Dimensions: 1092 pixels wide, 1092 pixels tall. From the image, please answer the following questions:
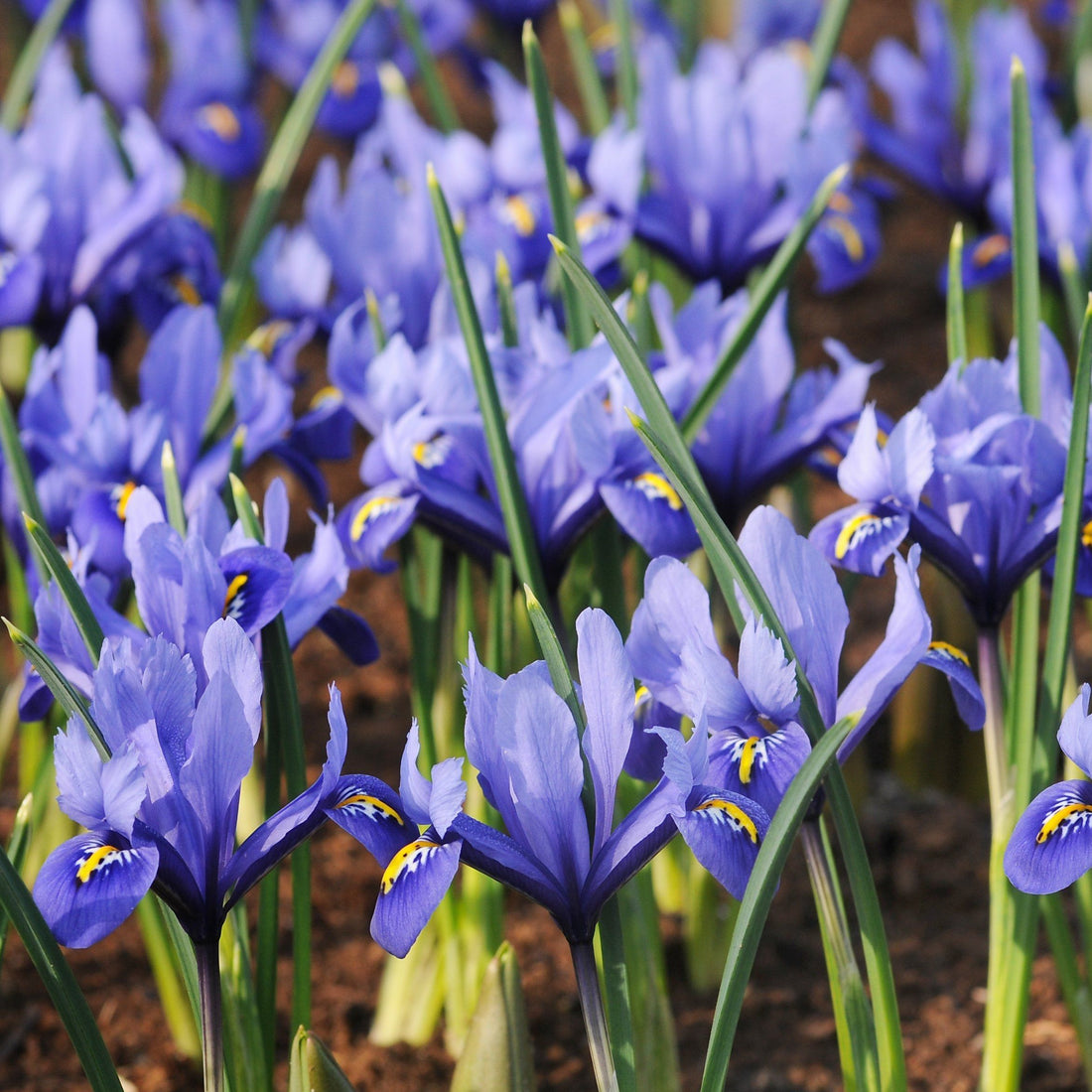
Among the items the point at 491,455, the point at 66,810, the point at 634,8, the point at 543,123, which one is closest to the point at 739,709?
the point at 491,455

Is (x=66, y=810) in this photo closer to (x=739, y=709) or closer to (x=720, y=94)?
(x=739, y=709)

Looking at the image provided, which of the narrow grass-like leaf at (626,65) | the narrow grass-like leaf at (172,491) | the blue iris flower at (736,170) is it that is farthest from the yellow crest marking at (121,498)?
the narrow grass-like leaf at (626,65)

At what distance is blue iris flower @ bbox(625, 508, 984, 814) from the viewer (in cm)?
109

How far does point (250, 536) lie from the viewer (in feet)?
4.22

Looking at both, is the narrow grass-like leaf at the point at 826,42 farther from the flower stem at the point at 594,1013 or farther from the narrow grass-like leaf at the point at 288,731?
the flower stem at the point at 594,1013

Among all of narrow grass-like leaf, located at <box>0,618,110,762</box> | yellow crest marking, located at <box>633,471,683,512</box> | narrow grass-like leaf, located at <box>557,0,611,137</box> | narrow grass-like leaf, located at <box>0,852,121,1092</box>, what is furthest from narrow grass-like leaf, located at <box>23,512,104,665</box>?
narrow grass-like leaf, located at <box>557,0,611,137</box>

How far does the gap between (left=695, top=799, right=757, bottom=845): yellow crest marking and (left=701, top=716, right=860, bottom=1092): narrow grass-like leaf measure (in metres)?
0.02

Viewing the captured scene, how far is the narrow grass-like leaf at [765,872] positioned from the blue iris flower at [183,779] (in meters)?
0.34

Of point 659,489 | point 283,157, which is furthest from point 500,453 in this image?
point 283,157

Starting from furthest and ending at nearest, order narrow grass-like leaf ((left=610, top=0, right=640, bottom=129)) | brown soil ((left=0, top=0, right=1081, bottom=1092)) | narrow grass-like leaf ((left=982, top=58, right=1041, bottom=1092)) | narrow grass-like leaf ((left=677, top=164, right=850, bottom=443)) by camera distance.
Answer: narrow grass-like leaf ((left=610, top=0, right=640, bottom=129)) < brown soil ((left=0, top=0, right=1081, bottom=1092)) < narrow grass-like leaf ((left=677, top=164, right=850, bottom=443)) < narrow grass-like leaf ((left=982, top=58, right=1041, bottom=1092))

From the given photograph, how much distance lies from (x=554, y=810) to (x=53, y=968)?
434 millimetres

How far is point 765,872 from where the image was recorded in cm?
100

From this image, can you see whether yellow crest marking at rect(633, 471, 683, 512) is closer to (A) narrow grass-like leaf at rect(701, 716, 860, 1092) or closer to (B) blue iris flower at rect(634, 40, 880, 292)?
(A) narrow grass-like leaf at rect(701, 716, 860, 1092)

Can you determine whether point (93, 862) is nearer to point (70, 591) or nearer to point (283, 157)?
point (70, 591)
